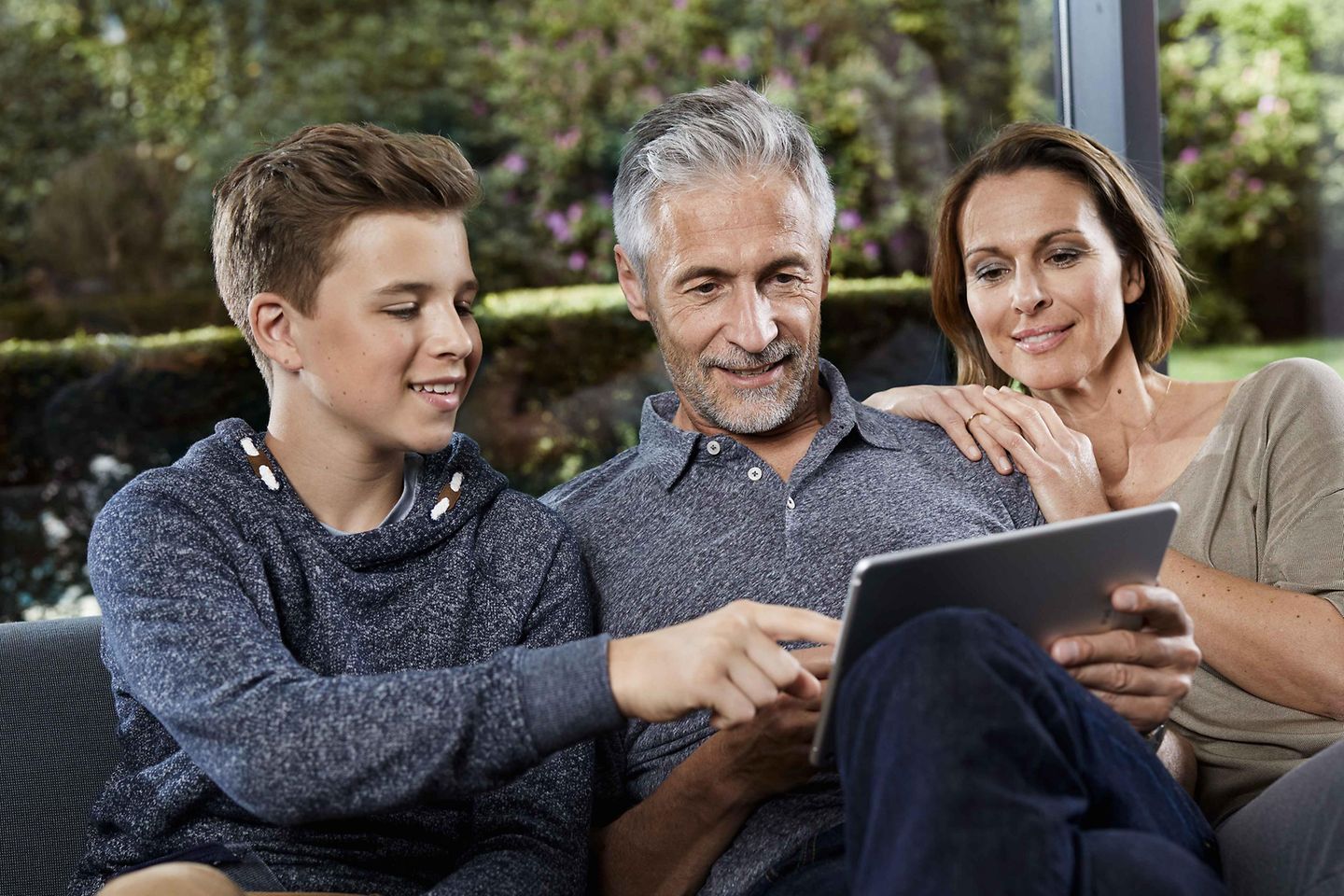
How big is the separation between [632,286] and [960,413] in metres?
0.55

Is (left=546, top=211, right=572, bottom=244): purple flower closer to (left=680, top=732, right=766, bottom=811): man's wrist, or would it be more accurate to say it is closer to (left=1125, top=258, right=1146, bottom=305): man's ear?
(left=1125, top=258, right=1146, bottom=305): man's ear

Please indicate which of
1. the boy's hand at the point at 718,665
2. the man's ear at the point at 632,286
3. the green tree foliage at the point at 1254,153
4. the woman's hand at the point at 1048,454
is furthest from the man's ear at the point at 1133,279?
the green tree foliage at the point at 1254,153

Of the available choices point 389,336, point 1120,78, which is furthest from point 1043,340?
point 389,336

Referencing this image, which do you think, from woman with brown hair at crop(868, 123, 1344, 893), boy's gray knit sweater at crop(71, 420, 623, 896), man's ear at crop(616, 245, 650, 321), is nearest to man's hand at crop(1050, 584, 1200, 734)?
woman with brown hair at crop(868, 123, 1344, 893)

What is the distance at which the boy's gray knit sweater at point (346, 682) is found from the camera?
1277 millimetres

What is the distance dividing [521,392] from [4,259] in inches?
55.1

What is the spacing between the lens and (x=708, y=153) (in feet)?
6.38

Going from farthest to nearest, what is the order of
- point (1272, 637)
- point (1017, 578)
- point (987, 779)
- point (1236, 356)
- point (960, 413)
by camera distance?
point (1236, 356) → point (960, 413) → point (1272, 637) → point (1017, 578) → point (987, 779)

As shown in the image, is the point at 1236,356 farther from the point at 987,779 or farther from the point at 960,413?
the point at 987,779

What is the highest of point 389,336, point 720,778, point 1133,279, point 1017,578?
point 389,336

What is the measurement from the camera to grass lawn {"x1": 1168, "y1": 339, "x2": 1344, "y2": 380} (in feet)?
11.0

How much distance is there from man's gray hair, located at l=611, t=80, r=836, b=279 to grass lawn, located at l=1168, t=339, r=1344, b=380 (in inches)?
66.7

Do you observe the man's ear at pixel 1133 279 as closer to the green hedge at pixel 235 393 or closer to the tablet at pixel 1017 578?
the tablet at pixel 1017 578

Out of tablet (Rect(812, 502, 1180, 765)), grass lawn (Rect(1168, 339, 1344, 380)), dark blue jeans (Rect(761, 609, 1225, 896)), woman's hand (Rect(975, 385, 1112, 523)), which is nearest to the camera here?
dark blue jeans (Rect(761, 609, 1225, 896))
